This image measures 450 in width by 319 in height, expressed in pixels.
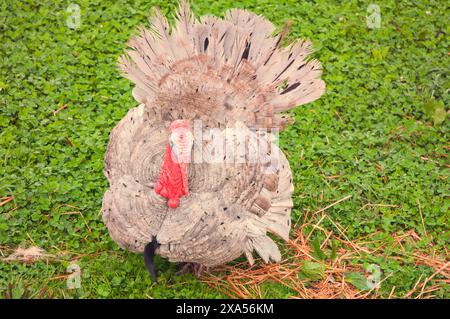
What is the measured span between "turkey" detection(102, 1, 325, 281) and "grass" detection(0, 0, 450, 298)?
1.92 ft

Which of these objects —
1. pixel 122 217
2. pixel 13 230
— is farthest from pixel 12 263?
pixel 122 217

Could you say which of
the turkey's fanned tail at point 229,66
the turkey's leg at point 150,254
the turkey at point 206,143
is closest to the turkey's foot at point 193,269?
the turkey at point 206,143

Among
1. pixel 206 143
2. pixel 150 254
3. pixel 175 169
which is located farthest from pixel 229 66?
pixel 150 254

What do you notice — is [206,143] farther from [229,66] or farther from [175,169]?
[229,66]

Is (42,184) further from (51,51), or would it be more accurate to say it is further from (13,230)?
(51,51)

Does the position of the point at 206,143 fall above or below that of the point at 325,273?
above

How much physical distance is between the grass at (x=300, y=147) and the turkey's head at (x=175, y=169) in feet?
2.71

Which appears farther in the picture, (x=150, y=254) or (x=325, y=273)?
(x=325, y=273)

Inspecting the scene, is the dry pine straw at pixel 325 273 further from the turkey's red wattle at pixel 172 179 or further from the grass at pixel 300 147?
the turkey's red wattle at pixel 172 179

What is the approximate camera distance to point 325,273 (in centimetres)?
409

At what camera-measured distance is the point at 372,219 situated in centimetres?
446

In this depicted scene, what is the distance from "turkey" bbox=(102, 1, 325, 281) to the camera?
343cm

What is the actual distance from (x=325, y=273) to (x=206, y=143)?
136 centimetres
